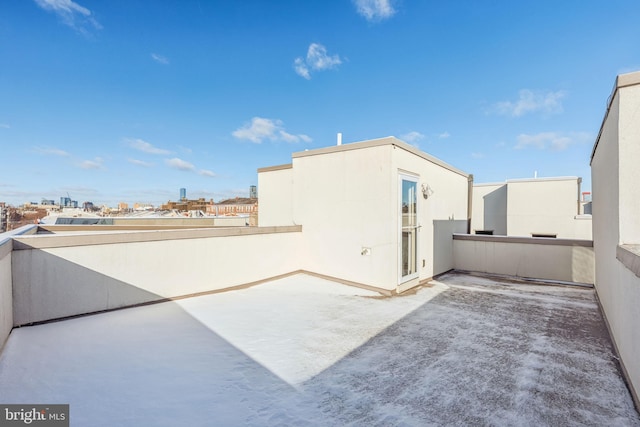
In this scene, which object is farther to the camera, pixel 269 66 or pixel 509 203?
pixel 509 203

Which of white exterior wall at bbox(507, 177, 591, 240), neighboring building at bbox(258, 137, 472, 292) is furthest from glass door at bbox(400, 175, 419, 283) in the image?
white exterior wall at bbox(507, 177, 591, 240)

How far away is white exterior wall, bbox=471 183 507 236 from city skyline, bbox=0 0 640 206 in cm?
90

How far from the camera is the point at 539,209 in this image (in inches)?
489

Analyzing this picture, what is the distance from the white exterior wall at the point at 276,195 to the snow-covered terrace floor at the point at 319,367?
12.1 ft

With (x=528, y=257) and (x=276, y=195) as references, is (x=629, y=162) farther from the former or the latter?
(x=276, y=195)

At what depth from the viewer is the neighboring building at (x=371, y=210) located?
17.6ft

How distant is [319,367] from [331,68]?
12.0 meters

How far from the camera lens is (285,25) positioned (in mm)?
9609

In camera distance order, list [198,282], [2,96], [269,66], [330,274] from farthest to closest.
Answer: [269,66] < [2,96] < [330,274] < [198,282]

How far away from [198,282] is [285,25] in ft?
31.2

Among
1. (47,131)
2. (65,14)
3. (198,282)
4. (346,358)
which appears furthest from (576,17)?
(47,131)

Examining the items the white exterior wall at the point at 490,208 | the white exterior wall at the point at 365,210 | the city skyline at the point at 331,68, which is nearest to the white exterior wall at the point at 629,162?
the city skyline at the point at 331,68

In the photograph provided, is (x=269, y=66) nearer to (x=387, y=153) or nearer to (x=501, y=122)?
(x=387, y=153)

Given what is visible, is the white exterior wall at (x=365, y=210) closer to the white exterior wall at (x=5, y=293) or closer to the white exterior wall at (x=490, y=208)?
the white exterior wall at (x=5, y=293)
